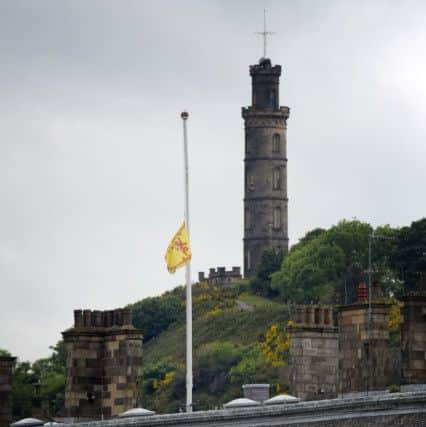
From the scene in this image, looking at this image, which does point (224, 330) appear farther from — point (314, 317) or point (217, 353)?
point (314, 317)

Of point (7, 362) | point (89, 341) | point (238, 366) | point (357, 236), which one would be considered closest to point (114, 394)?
point (89, 341)

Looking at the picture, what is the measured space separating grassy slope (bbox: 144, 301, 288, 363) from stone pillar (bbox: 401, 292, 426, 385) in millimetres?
→ 111040

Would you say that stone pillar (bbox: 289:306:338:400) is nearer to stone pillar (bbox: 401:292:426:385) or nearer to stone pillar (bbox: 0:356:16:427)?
stone pillar (bbox: 0:356:16:427)

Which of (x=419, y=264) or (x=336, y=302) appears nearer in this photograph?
(x=419, y=264)

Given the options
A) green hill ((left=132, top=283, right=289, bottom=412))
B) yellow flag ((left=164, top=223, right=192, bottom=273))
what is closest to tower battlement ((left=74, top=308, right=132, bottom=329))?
yellow flag ((left=164, top=223, right=192, bottom=273))

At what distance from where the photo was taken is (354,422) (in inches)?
2101

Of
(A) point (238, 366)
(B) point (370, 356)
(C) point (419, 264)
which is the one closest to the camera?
(B) point (370, 356)

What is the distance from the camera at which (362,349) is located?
64.5 m

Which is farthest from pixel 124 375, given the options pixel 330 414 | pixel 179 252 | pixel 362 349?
pixel 330 414

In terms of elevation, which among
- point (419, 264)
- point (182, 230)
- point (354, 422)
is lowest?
point (354, 422)

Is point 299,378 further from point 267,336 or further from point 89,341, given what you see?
point 267,336

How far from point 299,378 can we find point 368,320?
4821 millimetres

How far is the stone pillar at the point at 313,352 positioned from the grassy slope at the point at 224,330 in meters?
100

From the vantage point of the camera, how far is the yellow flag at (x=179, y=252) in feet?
230
